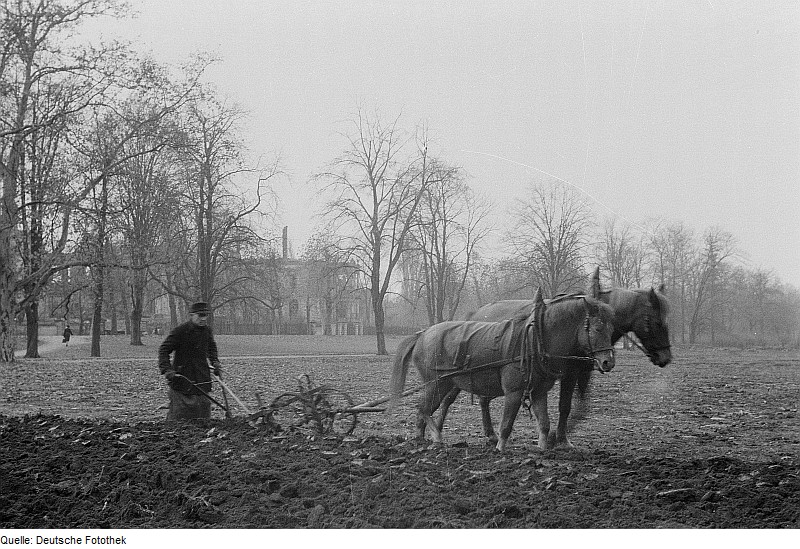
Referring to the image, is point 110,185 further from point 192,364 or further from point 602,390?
point 602,390

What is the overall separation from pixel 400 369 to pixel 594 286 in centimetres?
166

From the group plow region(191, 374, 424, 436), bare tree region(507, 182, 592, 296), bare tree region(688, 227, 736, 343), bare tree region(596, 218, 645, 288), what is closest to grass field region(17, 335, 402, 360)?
plow region(191, 374, 424, 436)

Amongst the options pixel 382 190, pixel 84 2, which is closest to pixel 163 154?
pixel 84 2

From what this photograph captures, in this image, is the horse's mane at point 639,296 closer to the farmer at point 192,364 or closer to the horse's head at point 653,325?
the horse's head at point 653,325

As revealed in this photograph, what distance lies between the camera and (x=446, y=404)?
574 centimetres

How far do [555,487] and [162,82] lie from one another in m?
4.97

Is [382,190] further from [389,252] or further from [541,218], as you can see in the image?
[541,218]

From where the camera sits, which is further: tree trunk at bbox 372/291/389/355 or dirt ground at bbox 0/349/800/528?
tree trunk at bbox 372/291/389/355

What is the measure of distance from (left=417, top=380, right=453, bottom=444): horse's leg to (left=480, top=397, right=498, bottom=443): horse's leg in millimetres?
271

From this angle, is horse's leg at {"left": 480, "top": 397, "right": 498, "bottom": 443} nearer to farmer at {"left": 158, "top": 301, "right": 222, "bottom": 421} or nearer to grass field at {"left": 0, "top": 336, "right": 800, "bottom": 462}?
grass field at {"left": 0, "top": 336, "right": 800, "bottom": 462}

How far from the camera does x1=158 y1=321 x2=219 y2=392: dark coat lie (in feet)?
20.3

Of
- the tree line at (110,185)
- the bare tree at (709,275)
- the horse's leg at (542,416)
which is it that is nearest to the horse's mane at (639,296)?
the bare tree at (709,275)

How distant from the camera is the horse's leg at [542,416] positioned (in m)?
5.22

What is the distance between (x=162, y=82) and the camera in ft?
23.4
